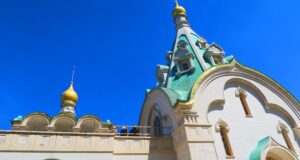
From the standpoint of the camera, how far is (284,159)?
1396 centimetres

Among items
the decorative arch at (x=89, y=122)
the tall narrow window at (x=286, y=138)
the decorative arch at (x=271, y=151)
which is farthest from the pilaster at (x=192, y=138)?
the tall narrow window at (x=286, y=138)

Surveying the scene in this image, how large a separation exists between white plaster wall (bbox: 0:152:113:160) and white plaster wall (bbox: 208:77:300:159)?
19.5ft

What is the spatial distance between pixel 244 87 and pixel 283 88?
9.10ft

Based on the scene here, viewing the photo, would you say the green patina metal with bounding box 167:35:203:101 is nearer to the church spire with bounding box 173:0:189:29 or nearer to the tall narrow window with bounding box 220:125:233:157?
the tall narrow window with bounding box 220:125:233:157

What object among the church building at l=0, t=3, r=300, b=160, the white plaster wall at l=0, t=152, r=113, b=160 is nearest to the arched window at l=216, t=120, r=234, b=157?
the church building at l=0, t=3, r=300, b=160

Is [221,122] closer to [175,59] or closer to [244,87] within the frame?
[244,87]

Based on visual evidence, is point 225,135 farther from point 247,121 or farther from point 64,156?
point 64,156

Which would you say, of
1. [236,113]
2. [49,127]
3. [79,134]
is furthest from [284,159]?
[49,127]

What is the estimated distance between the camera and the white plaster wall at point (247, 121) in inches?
535

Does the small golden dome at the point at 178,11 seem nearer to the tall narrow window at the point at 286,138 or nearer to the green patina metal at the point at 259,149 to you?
the tall narrow window at the point at 286,138

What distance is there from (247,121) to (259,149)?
2064mm

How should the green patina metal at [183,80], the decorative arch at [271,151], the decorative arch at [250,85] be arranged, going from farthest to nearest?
1. the decorative arch at [250,85]
2. the green patina metal at [183,80]
3. the decorative arch at [271,151]

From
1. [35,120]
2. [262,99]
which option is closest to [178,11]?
[262,99]

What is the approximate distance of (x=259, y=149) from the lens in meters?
13.1
